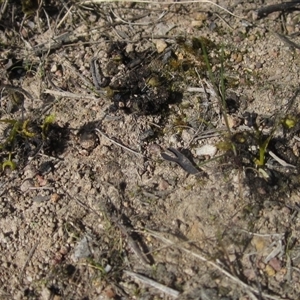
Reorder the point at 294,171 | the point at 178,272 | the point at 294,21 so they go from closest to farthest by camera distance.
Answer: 1. the point at 178,272
2. the point at 294,171
3. the point at 294,21

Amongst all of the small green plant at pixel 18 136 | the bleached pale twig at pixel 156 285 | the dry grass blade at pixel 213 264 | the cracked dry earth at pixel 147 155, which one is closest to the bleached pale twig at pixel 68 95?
the cracked dry earth at pixel 147 155

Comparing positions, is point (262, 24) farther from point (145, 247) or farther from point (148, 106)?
point (145, 247)

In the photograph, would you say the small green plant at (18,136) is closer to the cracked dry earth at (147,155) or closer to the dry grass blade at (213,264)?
the cracked dry earth at (147,155)

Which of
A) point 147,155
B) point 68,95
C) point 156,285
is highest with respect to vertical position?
point 68,95

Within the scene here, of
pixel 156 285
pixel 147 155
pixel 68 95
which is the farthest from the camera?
pixel 68 95

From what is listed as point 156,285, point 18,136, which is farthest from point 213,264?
point 18,136

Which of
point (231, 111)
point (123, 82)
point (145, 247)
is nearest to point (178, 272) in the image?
point (145, 247)

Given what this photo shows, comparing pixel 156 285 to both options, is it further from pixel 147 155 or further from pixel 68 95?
pixel 68 95

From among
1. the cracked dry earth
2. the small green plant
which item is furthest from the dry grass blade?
the small green plant
